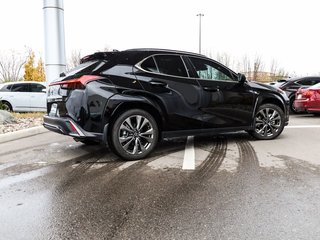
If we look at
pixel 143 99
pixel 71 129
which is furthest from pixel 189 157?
pixel 71 129

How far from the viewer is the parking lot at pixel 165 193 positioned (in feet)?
9.27

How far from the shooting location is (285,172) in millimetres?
4406

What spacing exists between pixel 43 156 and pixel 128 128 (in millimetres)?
1688

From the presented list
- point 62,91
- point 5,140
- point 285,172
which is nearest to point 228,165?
point 285,172

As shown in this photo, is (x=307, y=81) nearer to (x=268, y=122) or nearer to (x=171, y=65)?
(x=268, y=122)

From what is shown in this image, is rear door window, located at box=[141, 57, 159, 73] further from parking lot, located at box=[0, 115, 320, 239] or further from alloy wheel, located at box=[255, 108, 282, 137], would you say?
alloy wheel, located at box=[255, 108, 282, 137]

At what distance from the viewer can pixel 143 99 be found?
5039 mm

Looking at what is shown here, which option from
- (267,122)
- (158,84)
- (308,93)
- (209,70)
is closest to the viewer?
(158,84)

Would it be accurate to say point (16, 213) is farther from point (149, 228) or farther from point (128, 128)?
point (128, 128)

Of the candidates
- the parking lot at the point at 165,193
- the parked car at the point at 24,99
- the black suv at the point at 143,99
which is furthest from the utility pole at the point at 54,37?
the black suv at the point at 143,99

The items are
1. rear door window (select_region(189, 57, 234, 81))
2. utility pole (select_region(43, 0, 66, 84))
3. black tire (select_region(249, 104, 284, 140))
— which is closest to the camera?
rear door window (select_region(189, 57, 234, 81))

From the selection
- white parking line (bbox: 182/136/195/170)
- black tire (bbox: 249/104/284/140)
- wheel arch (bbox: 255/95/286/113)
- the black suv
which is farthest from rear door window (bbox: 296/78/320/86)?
white parking line (bbox: 182/136/195/170)

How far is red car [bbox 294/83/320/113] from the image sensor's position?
10.5 metres

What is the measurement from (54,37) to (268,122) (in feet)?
22.1
